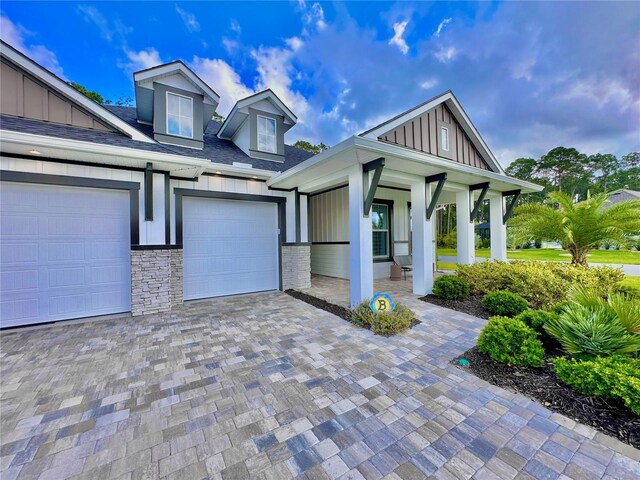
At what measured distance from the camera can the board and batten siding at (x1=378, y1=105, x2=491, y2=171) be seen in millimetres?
7230

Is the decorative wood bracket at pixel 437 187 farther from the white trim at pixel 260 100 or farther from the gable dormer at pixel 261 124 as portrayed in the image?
the white trim at pixel 260 100

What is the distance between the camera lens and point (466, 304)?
18.0 ft

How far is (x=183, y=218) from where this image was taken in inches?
235

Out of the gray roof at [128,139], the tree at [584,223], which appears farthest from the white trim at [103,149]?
the tree at [584,223]

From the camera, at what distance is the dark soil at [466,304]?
499 centimetres

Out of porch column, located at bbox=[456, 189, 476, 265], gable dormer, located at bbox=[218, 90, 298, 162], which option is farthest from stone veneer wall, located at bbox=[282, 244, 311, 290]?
porch column, located at bbox=[456, 189, 476, 265]

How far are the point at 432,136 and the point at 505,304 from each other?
214 inches

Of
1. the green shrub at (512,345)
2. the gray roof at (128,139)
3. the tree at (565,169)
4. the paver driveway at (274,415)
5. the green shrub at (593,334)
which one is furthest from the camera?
the tree at (565,169)

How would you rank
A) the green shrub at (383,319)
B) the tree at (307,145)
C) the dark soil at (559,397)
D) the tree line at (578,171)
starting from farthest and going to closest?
the tree line at (578,171)
the tree at (307,145)
the green shrub at (383,319)
the dark soil at (559,397)

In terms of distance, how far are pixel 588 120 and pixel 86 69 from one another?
27081 millimetres

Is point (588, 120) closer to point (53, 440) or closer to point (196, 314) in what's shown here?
point (196, 314)

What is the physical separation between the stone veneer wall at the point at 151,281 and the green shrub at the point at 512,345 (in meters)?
5.81

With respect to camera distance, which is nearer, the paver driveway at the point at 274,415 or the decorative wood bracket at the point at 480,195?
the paver driveway at the point at 274,415

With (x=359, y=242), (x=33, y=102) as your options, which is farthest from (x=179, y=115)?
(x=359, y=242)
